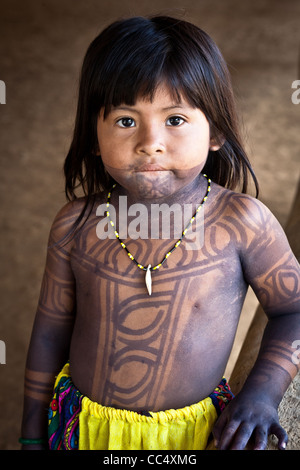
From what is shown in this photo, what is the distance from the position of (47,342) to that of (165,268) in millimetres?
310

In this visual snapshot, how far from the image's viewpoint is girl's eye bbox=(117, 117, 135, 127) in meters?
0.94

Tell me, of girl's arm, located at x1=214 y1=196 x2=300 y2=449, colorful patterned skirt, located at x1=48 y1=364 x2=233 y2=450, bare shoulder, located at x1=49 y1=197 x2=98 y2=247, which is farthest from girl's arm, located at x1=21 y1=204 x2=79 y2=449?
girl's arm, located at x1=214 y1=196 x2=300 y2=449

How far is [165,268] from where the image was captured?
1017mm

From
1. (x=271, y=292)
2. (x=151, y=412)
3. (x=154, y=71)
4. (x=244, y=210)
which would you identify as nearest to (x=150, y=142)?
(x=154, y=71)

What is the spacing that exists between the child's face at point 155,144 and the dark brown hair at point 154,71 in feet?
0.06

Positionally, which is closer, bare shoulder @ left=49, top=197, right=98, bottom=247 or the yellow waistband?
the yellow waistband

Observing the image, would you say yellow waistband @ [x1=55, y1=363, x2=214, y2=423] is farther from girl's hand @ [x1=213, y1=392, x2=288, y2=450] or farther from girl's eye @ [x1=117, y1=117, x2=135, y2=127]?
girl's eye @ [x1=117, y1=117, x2=135, y2=127]

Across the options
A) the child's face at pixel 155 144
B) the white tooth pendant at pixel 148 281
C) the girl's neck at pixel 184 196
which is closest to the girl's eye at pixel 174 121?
the child's face at pixel 155 144

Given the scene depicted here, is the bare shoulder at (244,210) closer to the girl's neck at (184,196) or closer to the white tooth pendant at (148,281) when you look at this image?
the girl's neck at (184,196)

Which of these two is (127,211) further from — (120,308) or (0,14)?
(0,14)

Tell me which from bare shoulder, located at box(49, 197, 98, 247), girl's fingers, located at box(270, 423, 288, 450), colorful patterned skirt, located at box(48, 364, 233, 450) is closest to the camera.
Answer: girl's fingers, located at box(270, 423, 288, 450)

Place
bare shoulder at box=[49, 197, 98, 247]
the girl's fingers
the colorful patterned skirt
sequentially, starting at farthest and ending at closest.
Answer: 1. bare shoulder at box=[49, 197, 98, 247]
2. the colorful patterned skirt
3. the girl's fingers

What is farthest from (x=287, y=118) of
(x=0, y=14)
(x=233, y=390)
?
(x=233, y=390)
